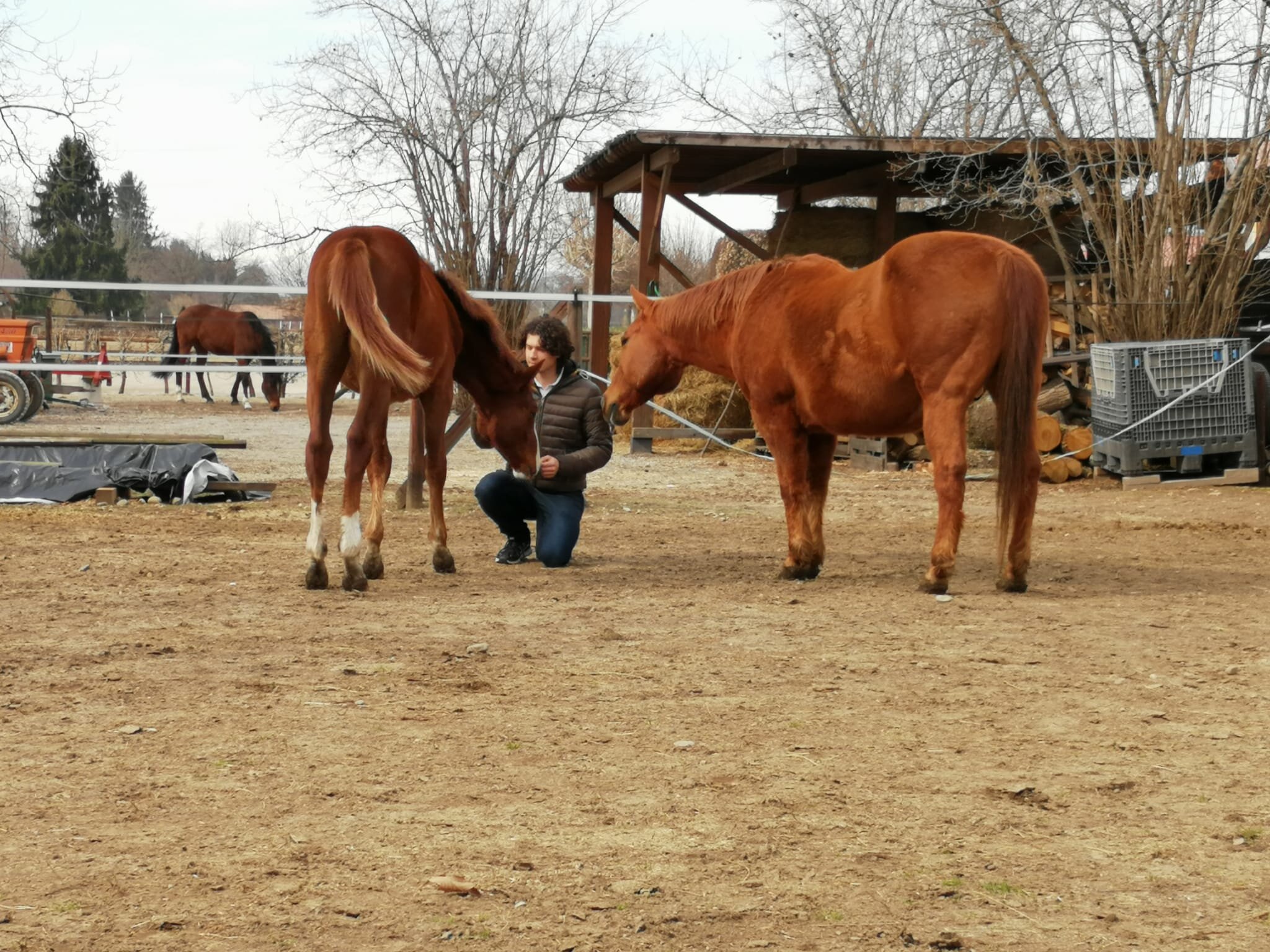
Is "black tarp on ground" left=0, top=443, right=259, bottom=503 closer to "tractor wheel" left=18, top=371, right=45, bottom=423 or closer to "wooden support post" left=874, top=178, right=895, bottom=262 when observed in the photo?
"tractor wheel" left=18, top=371, right=45, bottom=423

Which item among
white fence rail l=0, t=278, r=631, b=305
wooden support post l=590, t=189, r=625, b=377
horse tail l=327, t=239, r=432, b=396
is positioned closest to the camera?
horse tail l=327, t=239, r=432, b=396

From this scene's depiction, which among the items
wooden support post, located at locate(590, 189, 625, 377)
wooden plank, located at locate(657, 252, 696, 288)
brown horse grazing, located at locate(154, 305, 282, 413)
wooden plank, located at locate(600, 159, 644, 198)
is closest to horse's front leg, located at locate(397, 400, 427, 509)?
wooden plank, located at locate(657, 252, 696, 288)

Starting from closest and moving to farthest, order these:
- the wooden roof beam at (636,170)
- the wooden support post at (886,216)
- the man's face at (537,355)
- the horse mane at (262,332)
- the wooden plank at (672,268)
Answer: the man's face at (537,355)
the wooden roof beam at (636,170)
the wooden plank at (672,268)
the wooden support post at (886,216)
the horse mane at (262,332)

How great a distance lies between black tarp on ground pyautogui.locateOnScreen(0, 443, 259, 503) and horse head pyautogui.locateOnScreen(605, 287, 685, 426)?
3910 mm

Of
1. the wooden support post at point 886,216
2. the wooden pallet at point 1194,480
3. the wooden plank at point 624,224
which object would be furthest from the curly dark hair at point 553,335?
the wooden plank at point 624,224

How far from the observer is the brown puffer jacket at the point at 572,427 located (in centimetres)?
716

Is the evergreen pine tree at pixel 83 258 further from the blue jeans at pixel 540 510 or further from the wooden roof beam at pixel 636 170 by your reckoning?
the blue jeans at pixel 540 510

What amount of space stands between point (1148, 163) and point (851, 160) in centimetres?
319

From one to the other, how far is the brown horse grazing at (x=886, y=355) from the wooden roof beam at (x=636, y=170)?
6845mm

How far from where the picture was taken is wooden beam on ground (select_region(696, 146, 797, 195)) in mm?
13203

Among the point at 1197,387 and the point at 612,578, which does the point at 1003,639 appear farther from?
the point at 1197,387

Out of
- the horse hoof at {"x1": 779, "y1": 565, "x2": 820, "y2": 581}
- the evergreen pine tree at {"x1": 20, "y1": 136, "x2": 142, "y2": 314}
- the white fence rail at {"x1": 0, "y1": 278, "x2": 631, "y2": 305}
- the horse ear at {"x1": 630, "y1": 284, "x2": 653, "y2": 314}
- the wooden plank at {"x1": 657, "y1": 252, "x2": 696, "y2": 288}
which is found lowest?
the horse hoof at {"x1": 779, "y1": 565, "x2": 820, "y2": 581}

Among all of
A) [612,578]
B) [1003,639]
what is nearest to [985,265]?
[1003,639]

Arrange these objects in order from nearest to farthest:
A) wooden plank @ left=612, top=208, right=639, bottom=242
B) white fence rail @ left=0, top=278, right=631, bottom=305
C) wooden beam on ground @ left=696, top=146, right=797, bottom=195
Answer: white fence rail @ left=0, top=278, right=631, bottom=305 → wooden beam on ground @ left=696, top=146, right=797, bottom=195 → wooden plank @ left=612, top=208, right=639, bottom=242
